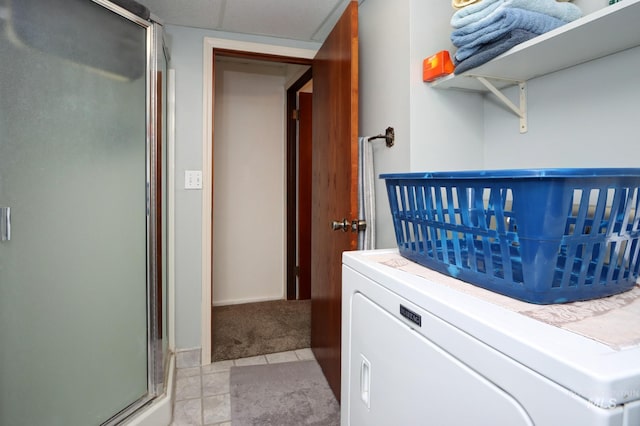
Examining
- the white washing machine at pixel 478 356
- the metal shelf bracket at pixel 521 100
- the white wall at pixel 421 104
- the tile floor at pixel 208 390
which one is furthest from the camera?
the tile floor at pixel 208 390

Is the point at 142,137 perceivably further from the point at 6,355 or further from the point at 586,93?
the point at 586,93

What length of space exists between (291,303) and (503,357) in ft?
9.28

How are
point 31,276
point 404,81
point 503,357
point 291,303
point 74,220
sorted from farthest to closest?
point 291,303
point 404,81
point 74,220
point 31,276
point 503,357

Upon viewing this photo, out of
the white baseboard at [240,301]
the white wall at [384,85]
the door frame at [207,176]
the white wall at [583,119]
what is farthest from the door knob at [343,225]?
the white baseboard at [240,301]

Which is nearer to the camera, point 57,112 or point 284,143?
point 57,112

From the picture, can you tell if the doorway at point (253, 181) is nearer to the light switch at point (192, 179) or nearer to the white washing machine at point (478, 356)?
the light switch at point (192, 179)

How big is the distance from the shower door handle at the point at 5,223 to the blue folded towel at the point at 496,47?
1392mm

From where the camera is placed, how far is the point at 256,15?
6.23ft

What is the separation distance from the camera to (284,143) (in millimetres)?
3203

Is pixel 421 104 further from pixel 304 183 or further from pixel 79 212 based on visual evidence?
pixel 304 183

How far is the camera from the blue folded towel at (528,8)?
0.87 meters

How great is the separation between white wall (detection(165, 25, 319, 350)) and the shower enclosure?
0.43m

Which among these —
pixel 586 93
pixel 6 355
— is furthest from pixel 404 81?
pixel 6 355

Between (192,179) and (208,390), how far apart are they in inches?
45.6
